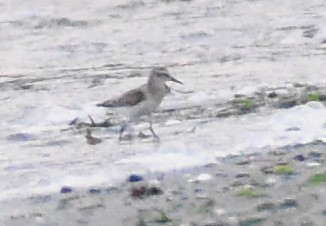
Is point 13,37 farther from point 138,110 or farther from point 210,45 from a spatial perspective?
point 138,110

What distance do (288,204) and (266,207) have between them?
14 centimetres

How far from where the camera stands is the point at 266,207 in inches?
305

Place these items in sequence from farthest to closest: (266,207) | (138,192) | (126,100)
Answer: (126,100), (138,192), (266,207)

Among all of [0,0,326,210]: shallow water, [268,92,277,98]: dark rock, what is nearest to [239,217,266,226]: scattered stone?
[0,0,326,210]: shallow water

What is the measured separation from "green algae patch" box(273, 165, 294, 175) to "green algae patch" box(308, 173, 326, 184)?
0.70 ft

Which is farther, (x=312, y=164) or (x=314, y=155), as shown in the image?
(x=314, y=155)

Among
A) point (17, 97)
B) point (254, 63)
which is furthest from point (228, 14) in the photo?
point (17, 97)

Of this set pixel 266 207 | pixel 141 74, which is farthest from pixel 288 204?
pixel 141 74

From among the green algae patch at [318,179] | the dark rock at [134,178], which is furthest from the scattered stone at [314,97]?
the dark rock at [134,178]

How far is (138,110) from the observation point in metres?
10.3

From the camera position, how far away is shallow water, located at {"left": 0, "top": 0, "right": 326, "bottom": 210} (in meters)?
9.20

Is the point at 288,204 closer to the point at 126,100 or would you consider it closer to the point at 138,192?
the point at 138,192

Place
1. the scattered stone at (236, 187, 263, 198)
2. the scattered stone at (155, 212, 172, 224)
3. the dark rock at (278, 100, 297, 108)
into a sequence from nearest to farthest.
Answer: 1. the scattered stone at (155, 212, 172, 224)
2. the scattered stone at (236, 187, 263, 198)
3. the dark rock at (278, 100, 297, 108)

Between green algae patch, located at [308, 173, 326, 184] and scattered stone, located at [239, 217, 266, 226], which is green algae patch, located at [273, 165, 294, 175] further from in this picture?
scattered stone, located at [239, 217, 266, 226]
